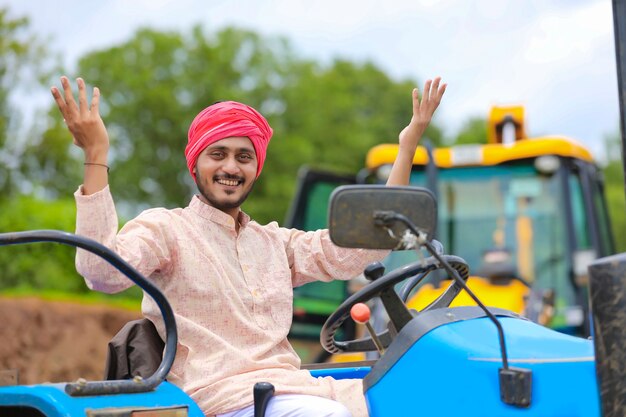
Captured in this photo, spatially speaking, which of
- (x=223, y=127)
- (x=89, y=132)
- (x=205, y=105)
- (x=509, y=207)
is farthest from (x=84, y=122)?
(x=205, y=105)

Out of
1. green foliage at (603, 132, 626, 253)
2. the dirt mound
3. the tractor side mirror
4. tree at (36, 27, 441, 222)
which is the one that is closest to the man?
the tractor side mirror

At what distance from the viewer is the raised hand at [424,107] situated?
2791mm

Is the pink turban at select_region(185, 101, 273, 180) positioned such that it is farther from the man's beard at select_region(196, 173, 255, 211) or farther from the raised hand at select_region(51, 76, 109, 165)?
the raised hand at select_region(51, 76, 109, 165)

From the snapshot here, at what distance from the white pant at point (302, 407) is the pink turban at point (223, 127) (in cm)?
81

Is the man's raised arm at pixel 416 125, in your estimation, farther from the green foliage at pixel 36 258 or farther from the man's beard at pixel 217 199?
the green foliage at pixel 36 258

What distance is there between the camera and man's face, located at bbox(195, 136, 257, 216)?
9.43 feet

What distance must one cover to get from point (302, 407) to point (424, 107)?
0.96 m

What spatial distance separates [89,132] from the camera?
7.65 ft

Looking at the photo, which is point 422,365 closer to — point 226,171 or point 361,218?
point 361,218

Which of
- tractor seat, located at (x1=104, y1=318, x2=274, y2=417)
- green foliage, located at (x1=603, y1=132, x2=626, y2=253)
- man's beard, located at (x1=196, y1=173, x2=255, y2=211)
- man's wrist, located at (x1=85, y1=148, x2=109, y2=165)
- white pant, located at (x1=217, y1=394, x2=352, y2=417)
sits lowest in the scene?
green foliage, located at (x1=603, y1=132, x2=626, y2=253)

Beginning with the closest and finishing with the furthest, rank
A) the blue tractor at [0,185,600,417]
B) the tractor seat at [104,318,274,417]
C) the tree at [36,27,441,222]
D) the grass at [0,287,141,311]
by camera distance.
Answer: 1. the blue tractor at [0,185,600,417]
2. the tractor seat at [104,318,274,417]
3. the grass at [0,287,141,311]
4. the tree at [36,27,441,222]

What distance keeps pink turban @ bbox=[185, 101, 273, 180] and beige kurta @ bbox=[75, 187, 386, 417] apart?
18 centimetres

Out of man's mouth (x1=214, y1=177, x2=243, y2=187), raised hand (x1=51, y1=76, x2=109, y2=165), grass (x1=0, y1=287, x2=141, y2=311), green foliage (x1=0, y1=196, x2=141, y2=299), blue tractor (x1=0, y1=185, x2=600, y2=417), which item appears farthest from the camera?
green foliage (x1=0, y1=196, x2=141, y2=299)

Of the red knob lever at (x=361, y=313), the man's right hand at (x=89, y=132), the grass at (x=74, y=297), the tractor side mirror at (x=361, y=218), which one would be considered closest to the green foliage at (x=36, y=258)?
the grass at (x=74, y=297)
